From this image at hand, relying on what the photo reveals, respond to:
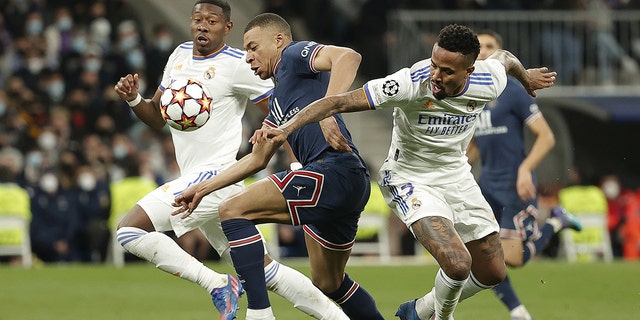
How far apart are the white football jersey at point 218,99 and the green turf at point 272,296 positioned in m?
1.82

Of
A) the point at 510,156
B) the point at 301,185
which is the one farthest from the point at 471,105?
the point at 510,156

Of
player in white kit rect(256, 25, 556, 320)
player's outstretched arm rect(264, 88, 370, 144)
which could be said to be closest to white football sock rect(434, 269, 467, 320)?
player in white kit rect(256, 25, 556, 320)

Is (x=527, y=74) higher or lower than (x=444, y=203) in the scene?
higher

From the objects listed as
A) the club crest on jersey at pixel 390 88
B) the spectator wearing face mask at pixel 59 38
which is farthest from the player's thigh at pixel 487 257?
the spectator wearing face mask at pixel 59 38

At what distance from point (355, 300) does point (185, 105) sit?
1.92m

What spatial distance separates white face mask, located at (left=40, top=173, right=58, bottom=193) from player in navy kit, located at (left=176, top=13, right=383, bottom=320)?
1129 centimetres

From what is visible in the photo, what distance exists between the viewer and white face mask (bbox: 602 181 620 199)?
2136 centimetres

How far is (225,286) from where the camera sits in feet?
27.5

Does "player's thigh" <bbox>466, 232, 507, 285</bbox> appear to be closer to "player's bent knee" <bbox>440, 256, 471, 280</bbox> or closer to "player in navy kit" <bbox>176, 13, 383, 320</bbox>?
"player's bent knee" <bbox>440, 256, 471, 280</bbox>

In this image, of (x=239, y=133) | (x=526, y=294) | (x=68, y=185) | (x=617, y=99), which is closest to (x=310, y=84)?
(x=239, y=133)

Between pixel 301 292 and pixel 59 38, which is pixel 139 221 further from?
pixel 59 38

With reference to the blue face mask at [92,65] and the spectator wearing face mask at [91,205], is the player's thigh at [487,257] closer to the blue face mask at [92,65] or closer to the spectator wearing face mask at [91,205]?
the spectator wearing face mask at [91,205]

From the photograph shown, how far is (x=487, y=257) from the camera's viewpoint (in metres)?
7.95

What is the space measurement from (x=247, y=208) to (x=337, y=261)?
2.80ft
